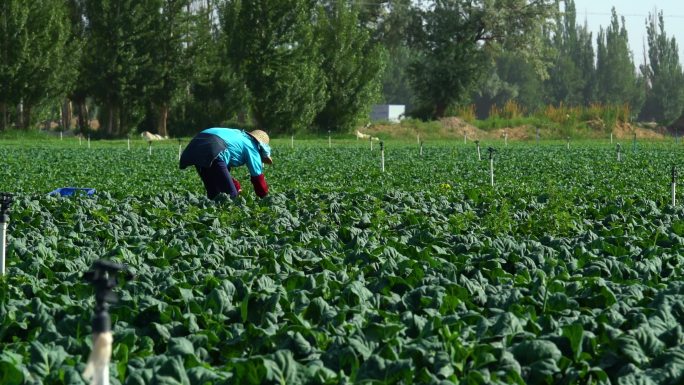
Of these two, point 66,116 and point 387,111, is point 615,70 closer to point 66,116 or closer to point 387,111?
point 387,111

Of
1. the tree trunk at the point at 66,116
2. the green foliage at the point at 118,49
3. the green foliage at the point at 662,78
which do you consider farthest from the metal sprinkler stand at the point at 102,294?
the green foliage at the point at 662,78

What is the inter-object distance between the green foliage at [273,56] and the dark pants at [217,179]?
4509 cm

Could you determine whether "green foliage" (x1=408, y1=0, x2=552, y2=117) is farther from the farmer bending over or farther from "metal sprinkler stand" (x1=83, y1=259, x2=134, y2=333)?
"metal sprinkler stand" (x1=83, y1=259, x2=134, y2=333)

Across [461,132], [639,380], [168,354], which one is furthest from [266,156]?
[461,132]

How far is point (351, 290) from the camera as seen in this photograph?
782 cm

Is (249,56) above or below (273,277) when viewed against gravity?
above

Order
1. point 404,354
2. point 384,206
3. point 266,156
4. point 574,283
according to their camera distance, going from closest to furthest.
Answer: point 404,354, point 574,283, point 266,156, point 384,206

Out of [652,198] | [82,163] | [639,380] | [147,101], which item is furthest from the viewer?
[147,101]

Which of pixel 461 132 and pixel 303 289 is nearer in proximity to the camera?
pixel 303 289

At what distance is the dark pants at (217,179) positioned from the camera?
47.9 ft

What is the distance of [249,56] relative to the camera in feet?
198

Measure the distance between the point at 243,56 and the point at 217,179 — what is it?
4597 centimetres

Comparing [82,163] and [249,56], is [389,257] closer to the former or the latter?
[82,163]

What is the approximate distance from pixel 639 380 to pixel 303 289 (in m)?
3.09
